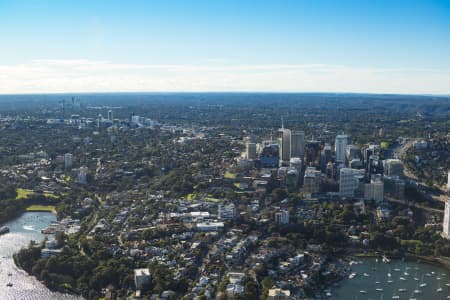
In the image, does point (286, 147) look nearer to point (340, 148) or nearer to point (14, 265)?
point (340, 148)

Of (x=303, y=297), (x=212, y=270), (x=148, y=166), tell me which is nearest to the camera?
(x=303, y=297)

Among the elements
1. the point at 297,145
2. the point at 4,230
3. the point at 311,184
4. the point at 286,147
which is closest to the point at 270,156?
the point at 286,147

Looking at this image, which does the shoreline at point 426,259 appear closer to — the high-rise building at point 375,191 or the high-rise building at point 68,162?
the high-rise building at point 375,191

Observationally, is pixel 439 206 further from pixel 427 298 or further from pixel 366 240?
pixel 427 298

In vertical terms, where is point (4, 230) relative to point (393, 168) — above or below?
below

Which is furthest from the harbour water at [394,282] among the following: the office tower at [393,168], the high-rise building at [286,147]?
the high-rise building at [286,147]

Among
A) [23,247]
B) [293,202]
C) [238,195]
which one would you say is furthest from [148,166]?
[23,247]

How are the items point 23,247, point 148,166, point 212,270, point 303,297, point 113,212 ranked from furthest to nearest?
point 148,166, point 113,212, point 23,247, point 212,270, point 303,297
